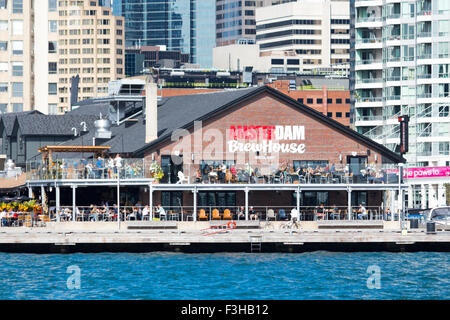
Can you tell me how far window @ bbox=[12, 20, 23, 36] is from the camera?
190 m

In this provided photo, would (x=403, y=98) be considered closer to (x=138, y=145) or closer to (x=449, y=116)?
(x=449, y=116)

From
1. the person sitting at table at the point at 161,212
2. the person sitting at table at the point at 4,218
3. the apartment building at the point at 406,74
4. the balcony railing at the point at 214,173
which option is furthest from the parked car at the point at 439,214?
the apartment building at the point at 406,74

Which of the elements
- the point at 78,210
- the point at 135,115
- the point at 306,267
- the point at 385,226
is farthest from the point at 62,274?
the point at 135,115

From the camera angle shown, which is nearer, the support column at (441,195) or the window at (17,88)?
the support column at (441,195)

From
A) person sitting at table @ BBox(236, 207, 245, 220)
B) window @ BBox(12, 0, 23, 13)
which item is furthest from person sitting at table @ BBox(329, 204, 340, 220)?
window @ BBox(12, 0, 23, 13)

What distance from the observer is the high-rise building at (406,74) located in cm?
12688

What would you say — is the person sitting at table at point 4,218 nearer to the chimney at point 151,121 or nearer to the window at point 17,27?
the chimney at point 151,121

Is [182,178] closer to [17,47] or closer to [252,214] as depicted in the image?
[252,214]

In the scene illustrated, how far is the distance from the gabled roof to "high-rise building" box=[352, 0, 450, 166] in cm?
4731

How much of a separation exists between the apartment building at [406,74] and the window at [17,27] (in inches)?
2834

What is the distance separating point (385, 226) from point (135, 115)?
2649cm

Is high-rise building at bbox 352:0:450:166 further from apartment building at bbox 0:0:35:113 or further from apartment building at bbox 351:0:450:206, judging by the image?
apartment building at bbox 0:0:35:113

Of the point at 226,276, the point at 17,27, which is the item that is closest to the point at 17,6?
the point at 17,27

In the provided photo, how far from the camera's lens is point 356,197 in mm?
78250
